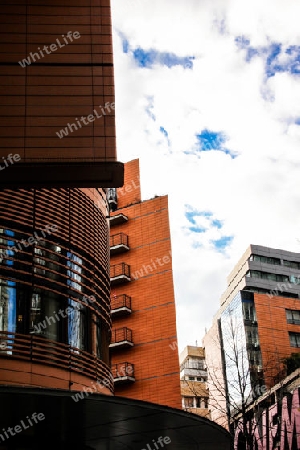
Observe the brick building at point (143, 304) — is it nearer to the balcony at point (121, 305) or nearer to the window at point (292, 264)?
the balcony at point (121, 305)

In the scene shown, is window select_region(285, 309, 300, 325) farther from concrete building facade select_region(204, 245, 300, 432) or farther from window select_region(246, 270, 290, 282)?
window select_region(246, 270, 290, 282)

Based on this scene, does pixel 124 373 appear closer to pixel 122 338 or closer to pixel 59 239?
pixel 122 338

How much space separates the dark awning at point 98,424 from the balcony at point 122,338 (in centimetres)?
1402

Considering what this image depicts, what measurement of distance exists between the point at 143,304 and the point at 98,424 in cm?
1841

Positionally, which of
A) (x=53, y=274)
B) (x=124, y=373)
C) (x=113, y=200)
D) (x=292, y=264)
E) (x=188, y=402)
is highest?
(x=292, y=264)

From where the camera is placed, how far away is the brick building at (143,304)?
28.9 meters

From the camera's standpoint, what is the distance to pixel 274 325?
60.2m

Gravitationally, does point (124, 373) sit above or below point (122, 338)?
below

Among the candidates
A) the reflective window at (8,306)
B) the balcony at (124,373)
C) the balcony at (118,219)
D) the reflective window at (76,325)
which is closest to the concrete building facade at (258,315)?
the balcony at (118,219)

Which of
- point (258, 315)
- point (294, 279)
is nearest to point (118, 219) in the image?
point (258, 315)

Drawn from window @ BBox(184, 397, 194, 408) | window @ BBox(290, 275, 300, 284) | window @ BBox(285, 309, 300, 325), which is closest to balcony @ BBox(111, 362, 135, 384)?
window @ BBox(285, 309, 300, 325)

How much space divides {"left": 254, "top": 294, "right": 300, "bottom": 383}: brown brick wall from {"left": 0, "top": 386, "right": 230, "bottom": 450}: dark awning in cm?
4312

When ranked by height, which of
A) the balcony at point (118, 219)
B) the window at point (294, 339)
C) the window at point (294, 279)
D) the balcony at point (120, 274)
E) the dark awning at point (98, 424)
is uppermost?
the window at point (294, 279)

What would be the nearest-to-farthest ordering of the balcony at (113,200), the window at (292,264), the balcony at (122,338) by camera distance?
the balcony at (122,338) < the balcony at (113,200) < the window at (292,264)
